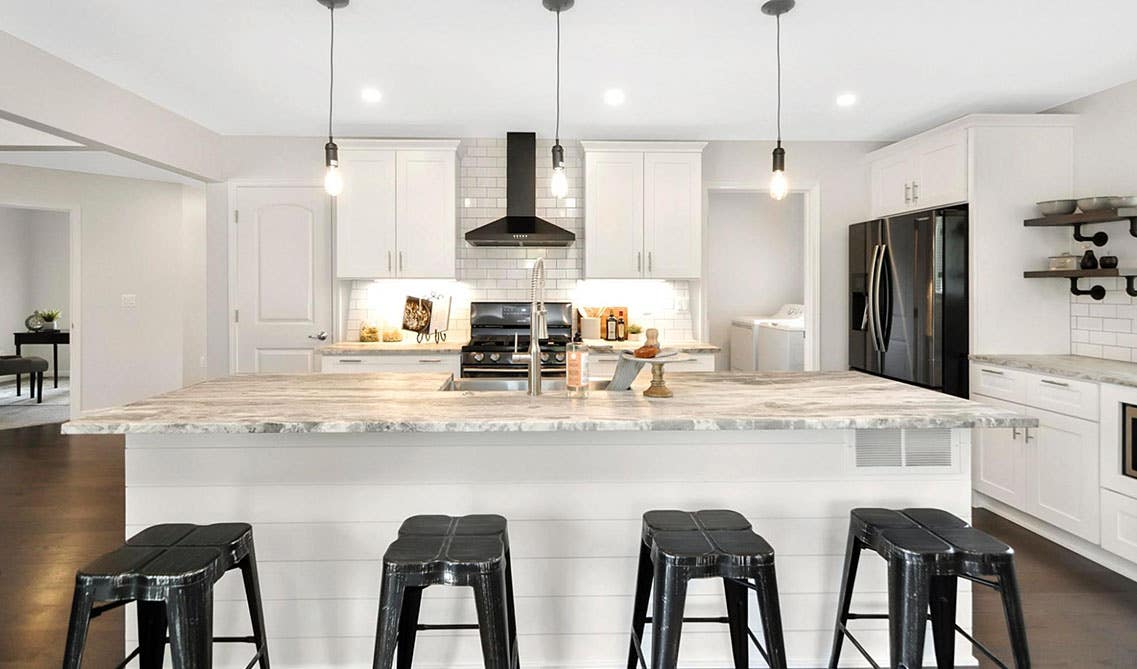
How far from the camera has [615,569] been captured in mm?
2342

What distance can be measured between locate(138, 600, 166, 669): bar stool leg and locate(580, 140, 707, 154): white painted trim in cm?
389

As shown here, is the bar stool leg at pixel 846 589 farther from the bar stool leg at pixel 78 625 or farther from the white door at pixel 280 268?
the white door at pixel 280 268

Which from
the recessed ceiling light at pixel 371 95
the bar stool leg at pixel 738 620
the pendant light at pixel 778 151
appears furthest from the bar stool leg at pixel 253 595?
the recessed ceiling light at pixel 371 95

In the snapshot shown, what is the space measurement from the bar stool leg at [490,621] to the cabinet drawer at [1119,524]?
120 inches

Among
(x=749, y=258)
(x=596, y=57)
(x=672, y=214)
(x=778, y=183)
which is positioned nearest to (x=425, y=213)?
(x=672, y=214)

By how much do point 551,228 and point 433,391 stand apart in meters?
2.27

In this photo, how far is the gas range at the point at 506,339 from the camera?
188 inches

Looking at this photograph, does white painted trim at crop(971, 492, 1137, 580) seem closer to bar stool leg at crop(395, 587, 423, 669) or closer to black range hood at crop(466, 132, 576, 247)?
black range hood at crop(466, 132, 576, 247)

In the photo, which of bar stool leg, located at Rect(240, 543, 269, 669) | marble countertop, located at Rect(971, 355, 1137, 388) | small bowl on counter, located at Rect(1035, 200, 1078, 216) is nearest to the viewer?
bar stool leg, located at Rect(240, 543, 269, 669)

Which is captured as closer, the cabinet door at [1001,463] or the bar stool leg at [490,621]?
the bar stool leg at [490,621]

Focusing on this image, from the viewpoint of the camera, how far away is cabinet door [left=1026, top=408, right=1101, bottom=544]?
3342mm

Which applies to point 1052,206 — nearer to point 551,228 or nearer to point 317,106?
point 551,228

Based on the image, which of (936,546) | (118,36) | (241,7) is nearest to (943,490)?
(936,546)

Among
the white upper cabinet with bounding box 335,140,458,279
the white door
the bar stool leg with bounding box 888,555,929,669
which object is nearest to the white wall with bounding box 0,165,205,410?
the white door
